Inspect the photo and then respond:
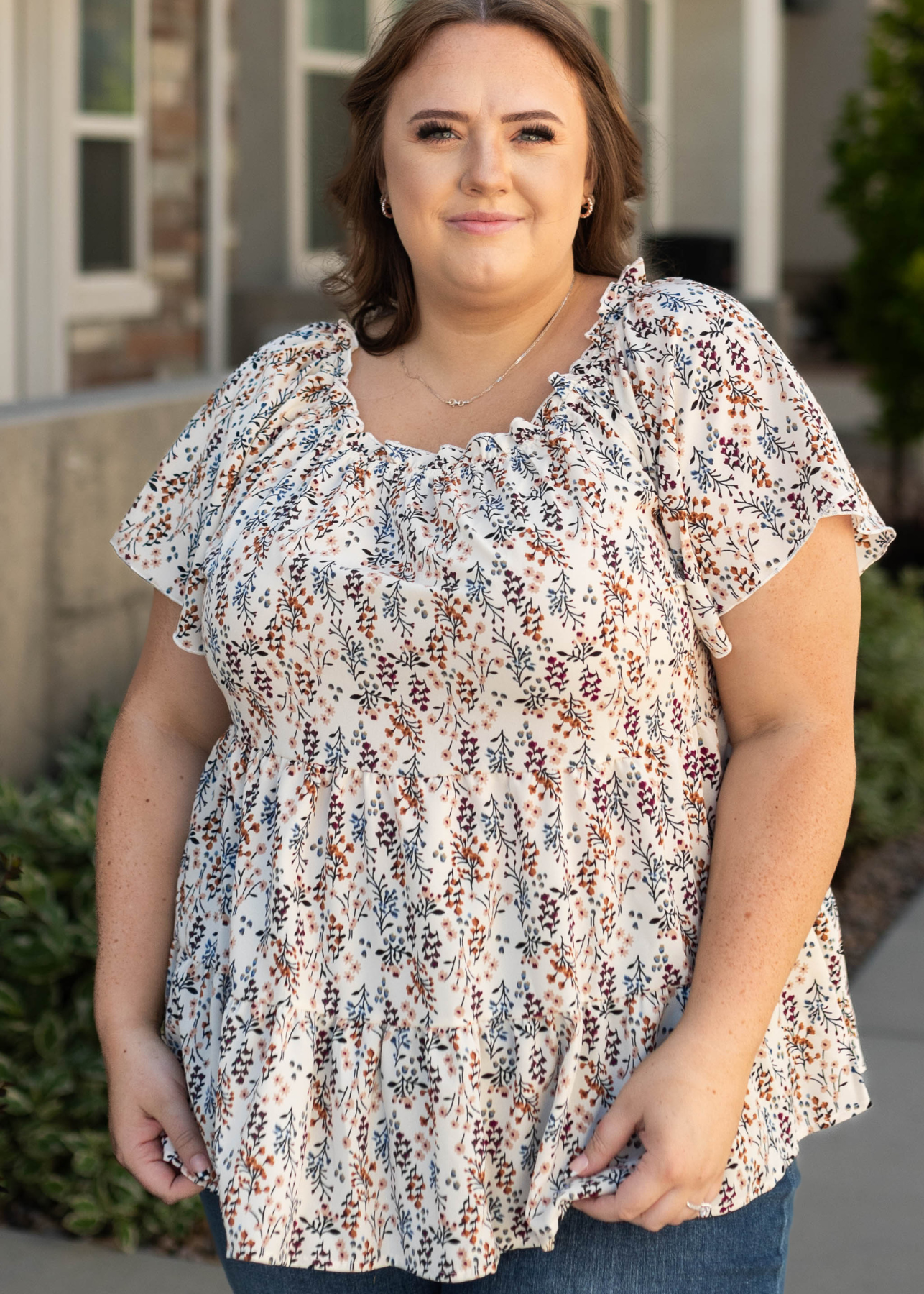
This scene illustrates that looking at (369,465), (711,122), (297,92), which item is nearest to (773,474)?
(369,465)

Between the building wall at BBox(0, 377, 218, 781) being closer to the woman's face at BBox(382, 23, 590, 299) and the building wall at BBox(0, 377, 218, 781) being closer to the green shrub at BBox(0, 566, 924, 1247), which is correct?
the green shrub at BBox(0, 566, 924, 1247)

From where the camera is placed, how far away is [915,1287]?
3020 mm

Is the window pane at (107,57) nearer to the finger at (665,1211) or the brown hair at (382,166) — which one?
the brown hair at (382,166)

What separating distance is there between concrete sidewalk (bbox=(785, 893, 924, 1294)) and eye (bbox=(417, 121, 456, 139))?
6.30 ft

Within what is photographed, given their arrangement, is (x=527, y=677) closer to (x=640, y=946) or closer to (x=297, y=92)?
(x=640, y=946)

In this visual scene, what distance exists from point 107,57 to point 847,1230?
4.78 meters

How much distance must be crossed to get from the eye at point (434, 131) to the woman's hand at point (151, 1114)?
1.10 metres

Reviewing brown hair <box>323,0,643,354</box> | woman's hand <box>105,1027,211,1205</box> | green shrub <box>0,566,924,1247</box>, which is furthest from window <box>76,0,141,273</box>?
woman's hand <box>105,1027,211,1205</box>

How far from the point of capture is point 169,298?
6426 millimetres

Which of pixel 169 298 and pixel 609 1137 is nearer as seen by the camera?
pixel 609 1137

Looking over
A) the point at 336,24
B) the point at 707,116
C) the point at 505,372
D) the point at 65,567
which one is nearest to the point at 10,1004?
the point at 65,567

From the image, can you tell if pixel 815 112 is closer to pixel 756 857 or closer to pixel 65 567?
A: pixel 65 567

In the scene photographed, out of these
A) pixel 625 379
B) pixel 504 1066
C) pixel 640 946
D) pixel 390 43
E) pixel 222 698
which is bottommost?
pixel 504 1066

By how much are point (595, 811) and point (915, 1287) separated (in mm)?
1886
